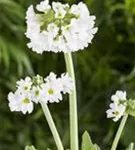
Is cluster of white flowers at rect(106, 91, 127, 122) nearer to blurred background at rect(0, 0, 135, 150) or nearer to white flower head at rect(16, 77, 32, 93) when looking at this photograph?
white flower head at rect(16, 77, 32, 93)

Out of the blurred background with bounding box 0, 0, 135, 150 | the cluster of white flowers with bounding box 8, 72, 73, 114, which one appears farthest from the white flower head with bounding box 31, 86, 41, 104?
the blurred background with bounding box 0, 0, 135, 150

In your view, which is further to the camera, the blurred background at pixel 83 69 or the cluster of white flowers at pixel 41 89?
the blurred background at pixel 83 69

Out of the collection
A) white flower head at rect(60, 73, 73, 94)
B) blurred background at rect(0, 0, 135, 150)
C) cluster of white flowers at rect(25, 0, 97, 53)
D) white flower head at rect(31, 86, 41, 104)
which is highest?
blurred background at rect(0, 0, 135, 150)

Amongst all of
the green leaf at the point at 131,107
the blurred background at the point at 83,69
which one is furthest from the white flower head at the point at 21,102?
the blurred background at the point at 83,69

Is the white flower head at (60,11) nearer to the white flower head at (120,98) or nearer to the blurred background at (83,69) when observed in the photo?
the white flower head at (120,98)

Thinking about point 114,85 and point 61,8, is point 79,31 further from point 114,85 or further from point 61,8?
point 114,85

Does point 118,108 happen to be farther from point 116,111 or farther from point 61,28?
point 61,28

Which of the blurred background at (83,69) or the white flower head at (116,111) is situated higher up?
the blurred background at (83,69)
